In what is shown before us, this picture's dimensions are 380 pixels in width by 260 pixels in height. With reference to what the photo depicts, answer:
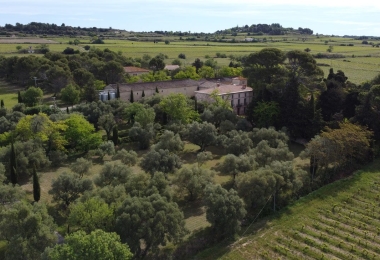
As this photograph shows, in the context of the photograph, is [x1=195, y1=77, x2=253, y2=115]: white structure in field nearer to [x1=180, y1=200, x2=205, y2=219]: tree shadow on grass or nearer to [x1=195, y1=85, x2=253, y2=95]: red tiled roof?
[x1=195, y1=85, x2=253, y2=95]: red tiled roof

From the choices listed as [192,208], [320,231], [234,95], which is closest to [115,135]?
[192,208]

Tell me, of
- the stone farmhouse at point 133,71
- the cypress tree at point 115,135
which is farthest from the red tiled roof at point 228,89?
the stone farmhouse at point 133,71

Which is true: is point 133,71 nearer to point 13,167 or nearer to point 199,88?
point 199,88

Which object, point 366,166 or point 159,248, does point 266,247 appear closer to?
point 159,248

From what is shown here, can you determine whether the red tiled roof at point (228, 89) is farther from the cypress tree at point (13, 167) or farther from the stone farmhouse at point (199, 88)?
the cypress tree at point (13, 167)

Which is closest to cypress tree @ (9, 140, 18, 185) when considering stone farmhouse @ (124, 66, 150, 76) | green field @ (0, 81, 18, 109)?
green field @ (0, 81, 18, 109)

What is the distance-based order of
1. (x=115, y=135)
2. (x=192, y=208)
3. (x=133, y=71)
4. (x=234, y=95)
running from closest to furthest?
1. (x=192, y=208)
2. (x=115, y=135)
3. (x=234, y=95)
4. (x=133, y=71)

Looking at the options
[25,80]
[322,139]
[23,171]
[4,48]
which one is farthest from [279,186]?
[4,48]
